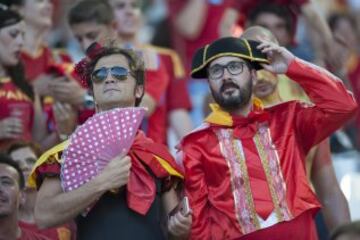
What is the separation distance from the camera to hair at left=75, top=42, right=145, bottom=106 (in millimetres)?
8328

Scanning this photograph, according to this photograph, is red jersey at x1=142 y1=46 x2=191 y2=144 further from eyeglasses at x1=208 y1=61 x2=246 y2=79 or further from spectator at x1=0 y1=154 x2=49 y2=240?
eyeglasses at x1=208 y1=61 x2=246 y2=79

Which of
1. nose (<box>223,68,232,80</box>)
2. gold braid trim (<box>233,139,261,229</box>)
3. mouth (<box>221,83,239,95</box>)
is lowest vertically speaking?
gold braid trim (<box>233,139,261,229</box>)

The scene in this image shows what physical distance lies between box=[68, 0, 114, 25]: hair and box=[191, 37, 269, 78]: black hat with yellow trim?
1952 mm

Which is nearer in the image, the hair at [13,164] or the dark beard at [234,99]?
the dark beard at [234,99]

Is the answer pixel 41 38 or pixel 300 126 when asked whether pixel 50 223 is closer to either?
pixel 300 126

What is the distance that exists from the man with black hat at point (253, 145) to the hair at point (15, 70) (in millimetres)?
2194

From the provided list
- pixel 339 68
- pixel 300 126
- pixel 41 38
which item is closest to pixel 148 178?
pixel 300 126

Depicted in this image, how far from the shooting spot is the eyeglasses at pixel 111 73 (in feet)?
26.9

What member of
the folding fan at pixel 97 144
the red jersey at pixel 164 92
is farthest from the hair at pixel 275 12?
the folding fan at pixel 97 144

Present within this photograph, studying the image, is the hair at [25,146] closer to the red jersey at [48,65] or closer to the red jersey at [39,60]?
the red jersey at [48,65]

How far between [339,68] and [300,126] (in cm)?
204

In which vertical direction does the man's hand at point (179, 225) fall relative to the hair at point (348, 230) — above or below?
below

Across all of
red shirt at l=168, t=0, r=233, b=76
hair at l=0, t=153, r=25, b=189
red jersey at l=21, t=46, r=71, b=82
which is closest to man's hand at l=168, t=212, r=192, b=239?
hair at l=0, t=153, r=25, b=189

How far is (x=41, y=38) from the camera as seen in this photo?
37.6 ft
